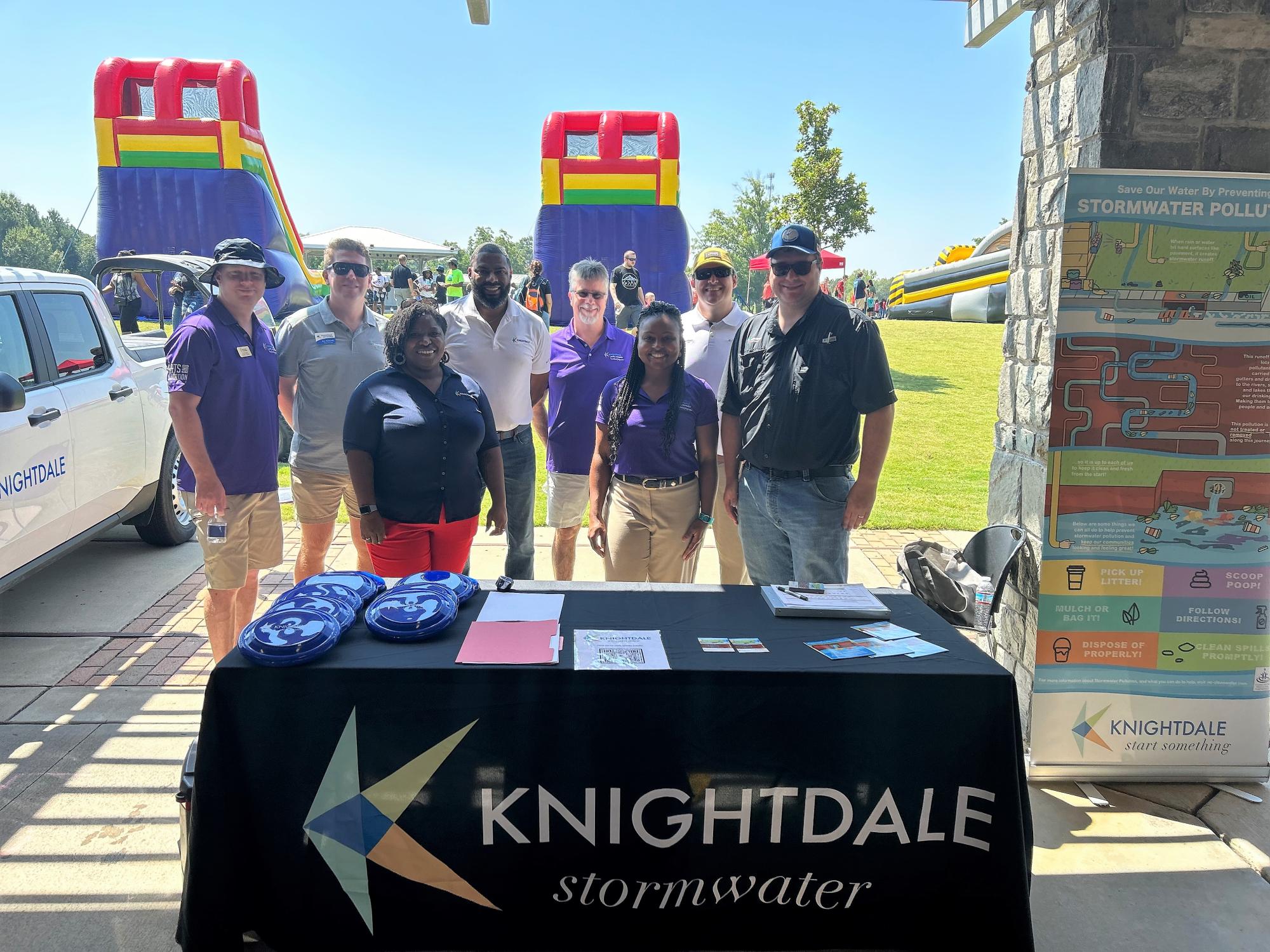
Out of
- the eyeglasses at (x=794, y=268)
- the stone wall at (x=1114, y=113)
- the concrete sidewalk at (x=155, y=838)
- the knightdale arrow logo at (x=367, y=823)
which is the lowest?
the concrete sidewalk at (x=155, y=838)

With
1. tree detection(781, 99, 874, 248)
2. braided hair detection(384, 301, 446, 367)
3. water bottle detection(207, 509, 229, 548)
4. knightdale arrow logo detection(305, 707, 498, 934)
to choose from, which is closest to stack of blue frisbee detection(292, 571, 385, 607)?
knightdale arrow logo detection(305, 707, 498, 934)

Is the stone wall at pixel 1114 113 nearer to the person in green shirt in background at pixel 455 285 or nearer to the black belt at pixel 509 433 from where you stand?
the black belt at pixel 509 433

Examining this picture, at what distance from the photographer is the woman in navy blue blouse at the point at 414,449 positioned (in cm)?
324

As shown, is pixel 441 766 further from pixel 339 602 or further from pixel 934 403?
pixel 934 403

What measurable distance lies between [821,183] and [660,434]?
23309 mm

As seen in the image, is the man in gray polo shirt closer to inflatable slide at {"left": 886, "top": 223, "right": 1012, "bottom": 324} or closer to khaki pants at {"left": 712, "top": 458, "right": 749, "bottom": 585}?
khaki pants at {"left": 712, "top": 458, "right": 749, "bottom": 585}

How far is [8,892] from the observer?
2582mm

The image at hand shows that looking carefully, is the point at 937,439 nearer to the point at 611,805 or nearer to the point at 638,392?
the point at 638,392

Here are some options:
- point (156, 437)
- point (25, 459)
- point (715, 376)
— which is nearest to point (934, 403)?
point (715, 376)

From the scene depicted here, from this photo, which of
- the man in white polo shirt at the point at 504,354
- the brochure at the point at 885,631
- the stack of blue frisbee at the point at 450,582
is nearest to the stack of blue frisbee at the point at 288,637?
the stack of blue frisbee at the point at 450,582

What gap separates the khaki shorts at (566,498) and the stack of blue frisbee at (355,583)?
185 centimetres

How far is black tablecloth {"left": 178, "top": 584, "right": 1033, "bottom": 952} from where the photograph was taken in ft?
7.00

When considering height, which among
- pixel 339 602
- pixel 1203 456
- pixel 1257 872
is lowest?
pixel 1257 872

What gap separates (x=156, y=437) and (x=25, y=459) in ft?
5.02
